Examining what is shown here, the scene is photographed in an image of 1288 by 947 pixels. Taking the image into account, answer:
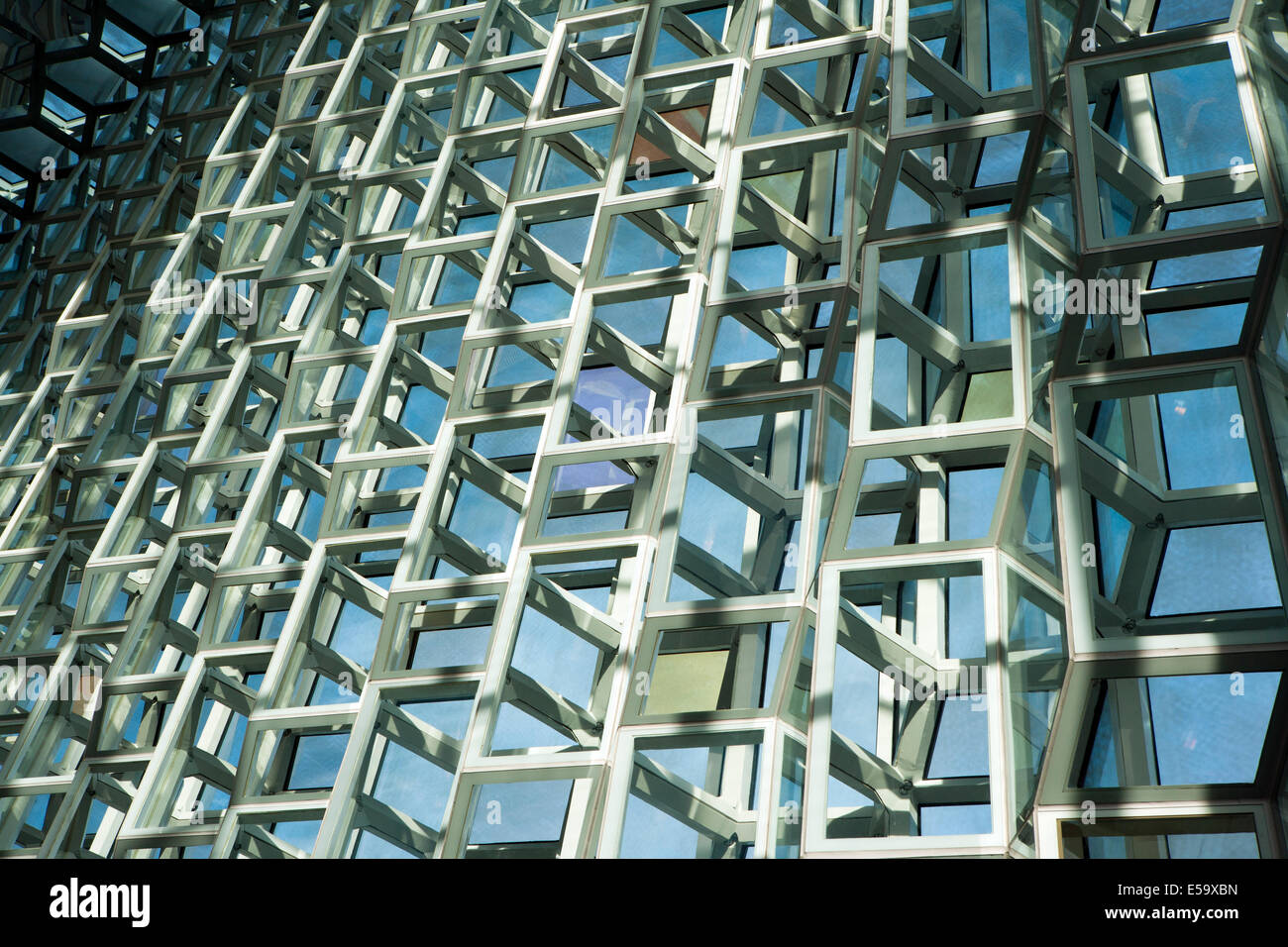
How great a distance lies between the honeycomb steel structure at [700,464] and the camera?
274 inches

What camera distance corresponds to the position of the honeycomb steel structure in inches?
274

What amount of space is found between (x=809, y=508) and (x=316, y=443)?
7119mm

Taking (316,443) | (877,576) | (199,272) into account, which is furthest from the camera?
(199,272)

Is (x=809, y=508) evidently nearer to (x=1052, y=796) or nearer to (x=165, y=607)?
(x=1052, y=796)

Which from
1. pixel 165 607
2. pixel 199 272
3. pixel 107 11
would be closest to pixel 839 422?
pixel 165 607

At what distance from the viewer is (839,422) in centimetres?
853

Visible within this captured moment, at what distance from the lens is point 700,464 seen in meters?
8.78

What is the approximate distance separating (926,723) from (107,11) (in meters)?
15.4
